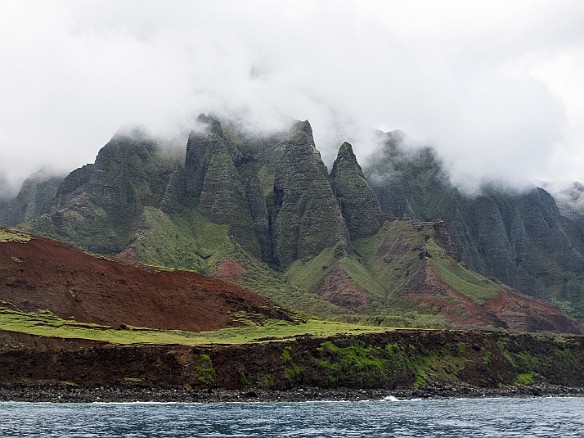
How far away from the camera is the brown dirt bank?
140875 millimetres

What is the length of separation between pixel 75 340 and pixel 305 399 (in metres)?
46.1

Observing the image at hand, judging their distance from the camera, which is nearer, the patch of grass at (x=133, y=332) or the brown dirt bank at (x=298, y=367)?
the brown dirt bank at (x=298, y=367)

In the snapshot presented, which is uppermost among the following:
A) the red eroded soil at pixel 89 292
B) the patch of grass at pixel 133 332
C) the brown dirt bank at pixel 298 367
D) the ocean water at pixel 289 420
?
the red eroded soil at pixel 89 292

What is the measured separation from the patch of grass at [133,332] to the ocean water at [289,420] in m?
32.5

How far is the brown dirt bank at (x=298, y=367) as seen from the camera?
141 m

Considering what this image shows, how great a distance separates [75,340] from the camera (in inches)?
5915

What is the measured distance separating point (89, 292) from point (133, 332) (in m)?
19.1

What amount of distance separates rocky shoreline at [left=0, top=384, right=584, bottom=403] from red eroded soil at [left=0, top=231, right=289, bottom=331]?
3732 centimetres

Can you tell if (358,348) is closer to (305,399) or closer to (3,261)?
(305,399)

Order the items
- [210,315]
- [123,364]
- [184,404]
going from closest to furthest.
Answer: [184,404], [123,364], [210,315]

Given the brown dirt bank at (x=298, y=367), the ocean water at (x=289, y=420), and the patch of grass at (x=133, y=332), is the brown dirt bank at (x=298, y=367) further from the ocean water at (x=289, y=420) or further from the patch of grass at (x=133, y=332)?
the ocean water at (x=289, y=420)

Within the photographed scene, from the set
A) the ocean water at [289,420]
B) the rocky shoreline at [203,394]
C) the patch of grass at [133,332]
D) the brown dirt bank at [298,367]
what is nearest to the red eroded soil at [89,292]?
the patch of grass at [133,332]

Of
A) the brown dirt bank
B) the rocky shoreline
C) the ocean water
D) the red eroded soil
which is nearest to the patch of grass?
the red eroded soil

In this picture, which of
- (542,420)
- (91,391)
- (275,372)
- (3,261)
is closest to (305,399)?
(275,372)
